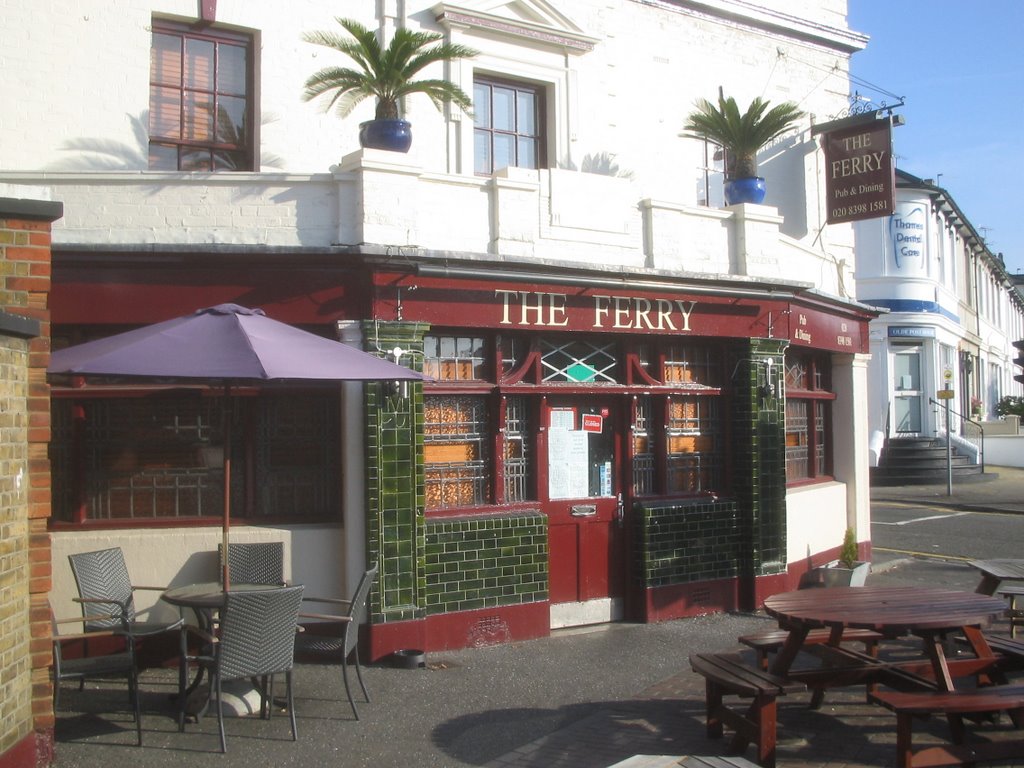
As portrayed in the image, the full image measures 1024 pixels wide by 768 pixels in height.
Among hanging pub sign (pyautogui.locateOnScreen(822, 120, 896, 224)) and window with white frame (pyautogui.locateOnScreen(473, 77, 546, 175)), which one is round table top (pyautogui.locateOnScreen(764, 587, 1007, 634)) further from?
hanging pub sign (pyautogui.locateOnScreen(822, 120, 896, 224))

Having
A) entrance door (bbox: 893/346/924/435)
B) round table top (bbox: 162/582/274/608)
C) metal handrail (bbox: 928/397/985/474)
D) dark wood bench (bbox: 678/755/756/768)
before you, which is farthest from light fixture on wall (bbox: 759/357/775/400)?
entrance door (bbox: 893/346/924/435)

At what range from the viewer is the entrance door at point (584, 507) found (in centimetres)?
957

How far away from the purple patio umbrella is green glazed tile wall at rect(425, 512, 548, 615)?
6.79 ft

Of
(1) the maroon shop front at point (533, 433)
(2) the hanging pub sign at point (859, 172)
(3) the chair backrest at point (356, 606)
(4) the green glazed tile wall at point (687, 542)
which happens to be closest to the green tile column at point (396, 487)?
(1) the maroon shop front at point (533, 433)

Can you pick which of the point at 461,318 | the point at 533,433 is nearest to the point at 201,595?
the point at 461,318

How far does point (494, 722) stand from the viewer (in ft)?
22.2

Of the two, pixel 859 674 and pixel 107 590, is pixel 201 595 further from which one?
pixel 859 674

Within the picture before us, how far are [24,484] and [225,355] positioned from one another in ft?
4.41

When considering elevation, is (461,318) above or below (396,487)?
above

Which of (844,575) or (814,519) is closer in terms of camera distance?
(844,575)

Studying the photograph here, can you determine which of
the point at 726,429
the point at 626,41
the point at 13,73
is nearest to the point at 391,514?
the point at 726,429

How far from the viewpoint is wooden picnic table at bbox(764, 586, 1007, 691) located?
6.08m

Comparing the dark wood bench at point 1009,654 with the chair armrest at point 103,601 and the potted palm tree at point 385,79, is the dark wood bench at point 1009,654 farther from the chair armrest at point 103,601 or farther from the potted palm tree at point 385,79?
the potted palm tree at point 385,79

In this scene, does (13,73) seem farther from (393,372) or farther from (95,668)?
(95,668)
